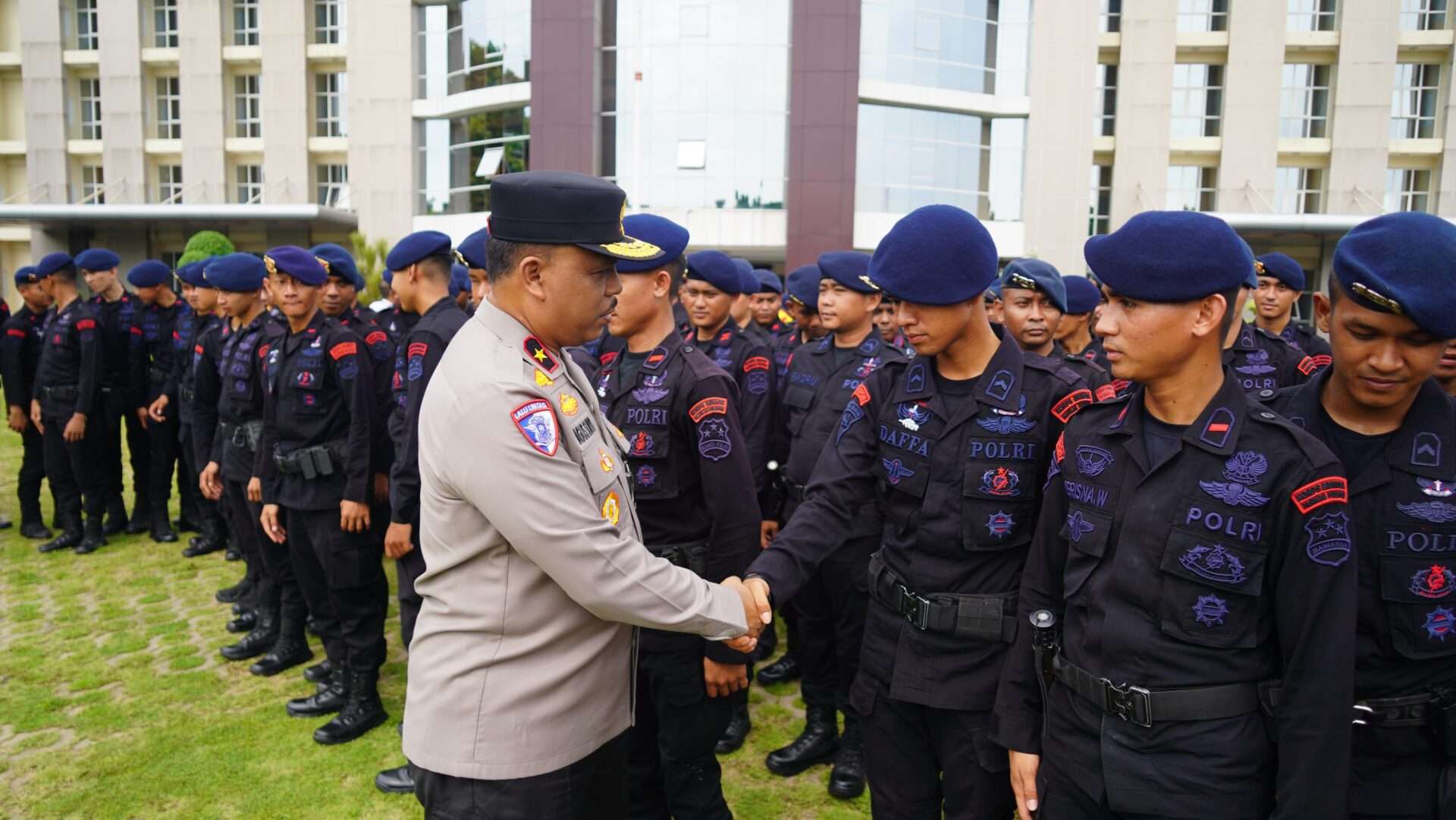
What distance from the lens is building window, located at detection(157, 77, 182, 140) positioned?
27.8 m

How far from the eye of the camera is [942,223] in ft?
8.62

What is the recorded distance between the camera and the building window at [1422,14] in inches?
955

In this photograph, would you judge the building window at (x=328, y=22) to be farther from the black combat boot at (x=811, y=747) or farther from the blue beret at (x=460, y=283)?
the black combat boot at (x=811, y=747)

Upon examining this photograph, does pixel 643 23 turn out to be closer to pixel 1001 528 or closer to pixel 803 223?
pixel 803 223

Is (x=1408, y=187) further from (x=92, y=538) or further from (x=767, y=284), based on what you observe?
(x=92, y=538)

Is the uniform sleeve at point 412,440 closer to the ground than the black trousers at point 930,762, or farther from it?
farther from it

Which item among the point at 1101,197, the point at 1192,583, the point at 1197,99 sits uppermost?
the point at 1197,99

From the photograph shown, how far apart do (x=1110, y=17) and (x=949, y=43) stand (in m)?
5.47

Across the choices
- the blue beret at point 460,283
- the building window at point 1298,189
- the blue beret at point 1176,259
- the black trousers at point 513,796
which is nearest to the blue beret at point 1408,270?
the blue beret at point 1176,259

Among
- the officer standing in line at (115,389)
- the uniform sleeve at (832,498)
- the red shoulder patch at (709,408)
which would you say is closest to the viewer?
the uniform sleeve at (832,498)

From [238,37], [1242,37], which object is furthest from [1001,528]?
[238,37]

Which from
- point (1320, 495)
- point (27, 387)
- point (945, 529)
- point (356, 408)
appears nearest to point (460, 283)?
point (356, 408)

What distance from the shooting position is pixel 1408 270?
1.96 meters

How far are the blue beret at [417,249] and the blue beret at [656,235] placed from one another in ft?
5.75
